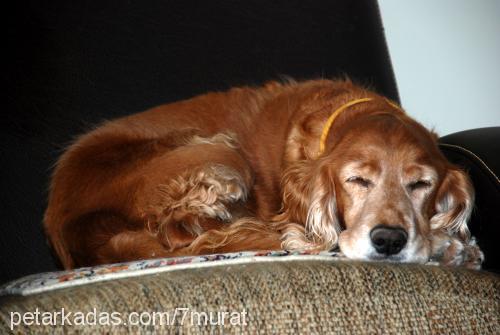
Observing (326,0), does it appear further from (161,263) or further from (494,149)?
(161,263)

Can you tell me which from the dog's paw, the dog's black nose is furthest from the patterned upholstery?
the dog's paw

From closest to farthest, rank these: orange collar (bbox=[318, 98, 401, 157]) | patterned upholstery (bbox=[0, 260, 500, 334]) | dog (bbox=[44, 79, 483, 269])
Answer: patterned upholstery (bbox=[0, 260, 500, 334])
dog (bbox=[44, 79, 483, 269])
orange collar (bbox=[318, 98, 401, 157])

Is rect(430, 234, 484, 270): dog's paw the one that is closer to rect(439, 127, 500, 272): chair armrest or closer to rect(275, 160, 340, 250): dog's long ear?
rect(439, 127, 500, 272): chair armrest

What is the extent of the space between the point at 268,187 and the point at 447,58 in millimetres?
1721

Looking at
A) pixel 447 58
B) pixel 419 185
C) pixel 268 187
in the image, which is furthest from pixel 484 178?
pixel 447 58

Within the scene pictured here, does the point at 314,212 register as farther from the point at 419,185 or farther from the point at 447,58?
the point at 447,58

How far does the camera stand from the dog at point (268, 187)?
1886mm

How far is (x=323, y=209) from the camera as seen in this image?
7.04 feet

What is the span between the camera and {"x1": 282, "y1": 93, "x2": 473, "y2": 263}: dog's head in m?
1.80

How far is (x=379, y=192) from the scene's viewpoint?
75.7 inches

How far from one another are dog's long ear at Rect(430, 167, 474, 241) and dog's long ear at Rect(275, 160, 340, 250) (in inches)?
13.8

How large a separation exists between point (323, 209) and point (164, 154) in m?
0.60

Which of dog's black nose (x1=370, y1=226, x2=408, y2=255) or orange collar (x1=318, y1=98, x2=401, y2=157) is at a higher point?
orange collar (x1=318, y1=98, x2=401, y2=157)

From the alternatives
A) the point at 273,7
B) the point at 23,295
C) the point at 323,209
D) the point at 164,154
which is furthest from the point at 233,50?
the point at 23,295
